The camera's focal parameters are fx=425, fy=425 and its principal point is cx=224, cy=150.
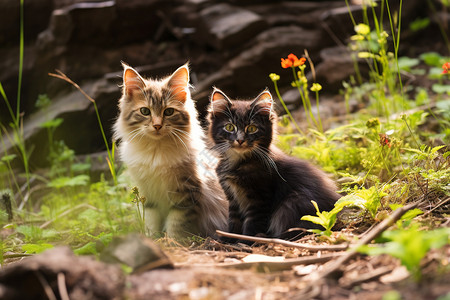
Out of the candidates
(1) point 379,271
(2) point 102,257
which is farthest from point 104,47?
(1) point 379,271

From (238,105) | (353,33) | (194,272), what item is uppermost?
(353,33)

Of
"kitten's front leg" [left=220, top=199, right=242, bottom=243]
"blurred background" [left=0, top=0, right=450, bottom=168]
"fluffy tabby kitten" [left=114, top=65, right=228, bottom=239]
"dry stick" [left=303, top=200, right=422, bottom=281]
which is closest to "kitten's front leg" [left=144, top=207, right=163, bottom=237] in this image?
"fluffy tabby kitten" [left=114, top=65, right=228, bottom=239]

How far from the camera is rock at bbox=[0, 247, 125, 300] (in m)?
1.80

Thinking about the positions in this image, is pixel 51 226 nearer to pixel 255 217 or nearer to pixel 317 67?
pixel 255 217

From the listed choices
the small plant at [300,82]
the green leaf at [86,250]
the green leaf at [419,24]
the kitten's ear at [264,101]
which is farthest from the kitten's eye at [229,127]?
the green leaf at [419,24]

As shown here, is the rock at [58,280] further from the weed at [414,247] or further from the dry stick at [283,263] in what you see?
the weed at [414,247]

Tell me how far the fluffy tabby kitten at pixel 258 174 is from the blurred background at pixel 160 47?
8.99ft

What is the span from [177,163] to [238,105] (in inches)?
27.5

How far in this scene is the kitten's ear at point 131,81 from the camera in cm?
345

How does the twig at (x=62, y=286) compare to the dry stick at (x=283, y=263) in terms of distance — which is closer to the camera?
the twig at (x=62, y=286)

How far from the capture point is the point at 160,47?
6.98 meters

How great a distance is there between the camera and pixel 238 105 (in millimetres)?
3523

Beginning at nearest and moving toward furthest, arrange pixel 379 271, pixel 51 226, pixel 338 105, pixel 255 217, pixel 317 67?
pixel 379 271, pixel 255 217, pixel 51 226, pixel 338 105, pixel 317 67

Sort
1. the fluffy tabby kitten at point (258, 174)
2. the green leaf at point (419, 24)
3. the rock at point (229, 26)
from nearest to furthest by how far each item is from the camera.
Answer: the fluffy tabby kitten at point (258, 174)
the rock at point (229, 26)
the green leaf at point (419, 24)
